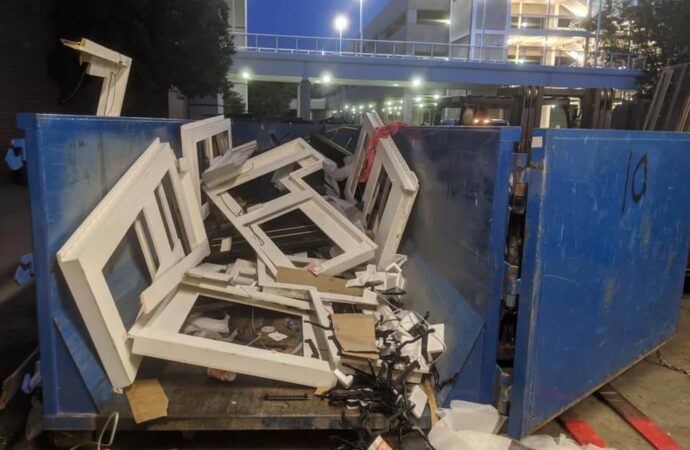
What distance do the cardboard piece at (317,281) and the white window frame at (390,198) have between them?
360mm

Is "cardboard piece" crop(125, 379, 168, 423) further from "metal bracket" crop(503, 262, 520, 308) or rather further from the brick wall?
the brick wall

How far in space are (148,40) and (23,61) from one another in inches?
117

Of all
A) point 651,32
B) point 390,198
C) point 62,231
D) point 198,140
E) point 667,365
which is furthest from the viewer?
point 651,32

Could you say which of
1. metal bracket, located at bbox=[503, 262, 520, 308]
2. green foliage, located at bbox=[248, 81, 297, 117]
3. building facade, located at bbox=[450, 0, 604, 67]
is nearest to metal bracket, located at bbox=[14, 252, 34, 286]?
metal bracket, located at bbox=[503, 262, 520, 308]

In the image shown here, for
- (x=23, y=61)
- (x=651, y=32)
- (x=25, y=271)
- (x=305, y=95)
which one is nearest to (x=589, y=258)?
(x=25, y=271)

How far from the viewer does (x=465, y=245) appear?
9.18ft

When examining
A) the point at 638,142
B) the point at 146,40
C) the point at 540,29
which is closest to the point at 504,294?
the point at 638,142

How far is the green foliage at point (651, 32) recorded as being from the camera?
1970 centimetres

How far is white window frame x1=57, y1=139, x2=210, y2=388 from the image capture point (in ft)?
7.31

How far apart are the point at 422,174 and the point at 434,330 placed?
113 cm

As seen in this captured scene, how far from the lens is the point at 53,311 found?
Result: 2270 millimetres

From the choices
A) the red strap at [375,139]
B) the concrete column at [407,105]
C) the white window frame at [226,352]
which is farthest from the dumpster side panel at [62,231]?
the concrete column at [407,105]

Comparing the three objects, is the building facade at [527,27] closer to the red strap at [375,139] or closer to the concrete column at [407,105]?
the concrete column at [407,105]

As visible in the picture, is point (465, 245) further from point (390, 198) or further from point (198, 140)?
point (198, 140)
